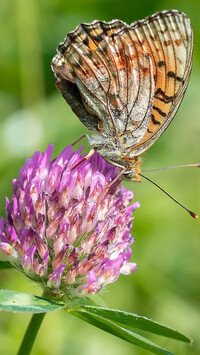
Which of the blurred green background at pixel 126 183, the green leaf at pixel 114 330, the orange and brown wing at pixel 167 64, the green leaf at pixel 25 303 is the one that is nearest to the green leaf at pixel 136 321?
the green leaf at pixel 114 330

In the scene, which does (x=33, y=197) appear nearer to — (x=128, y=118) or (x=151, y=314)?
(x=128, y=118)

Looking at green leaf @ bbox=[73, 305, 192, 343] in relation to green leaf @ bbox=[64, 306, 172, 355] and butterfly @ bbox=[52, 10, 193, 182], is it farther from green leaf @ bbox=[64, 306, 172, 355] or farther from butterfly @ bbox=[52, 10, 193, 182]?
butterfly @ bbox=[52, 10, 193, 182]

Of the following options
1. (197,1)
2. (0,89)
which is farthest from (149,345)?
(197,1)

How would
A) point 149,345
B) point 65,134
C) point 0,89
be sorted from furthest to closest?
point 0,89
point 65,134
point 149,345

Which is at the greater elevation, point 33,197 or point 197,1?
point 197,1

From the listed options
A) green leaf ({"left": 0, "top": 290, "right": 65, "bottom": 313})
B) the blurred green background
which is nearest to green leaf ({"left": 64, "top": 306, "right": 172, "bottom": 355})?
green leaf ({"left": 0, "top": 290, "right": 65, "bottom": 313})

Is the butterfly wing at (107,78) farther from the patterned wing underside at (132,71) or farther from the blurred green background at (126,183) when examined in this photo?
the blurred green background at (126,183)

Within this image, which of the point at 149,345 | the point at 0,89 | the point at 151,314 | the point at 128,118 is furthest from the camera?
the point at 0,89
